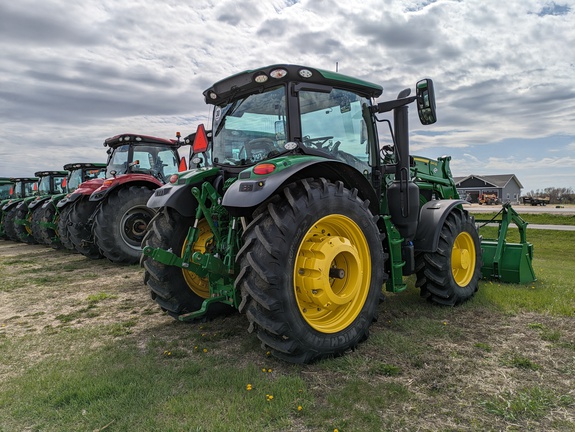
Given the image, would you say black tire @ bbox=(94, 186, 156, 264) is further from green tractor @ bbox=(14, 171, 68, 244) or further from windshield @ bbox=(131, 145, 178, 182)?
green tractor @ bbox=(14, 171, 68, 244)

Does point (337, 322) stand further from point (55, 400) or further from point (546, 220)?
point (546, 220)

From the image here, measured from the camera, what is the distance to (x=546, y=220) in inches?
918

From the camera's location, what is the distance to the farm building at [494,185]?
61.2 m

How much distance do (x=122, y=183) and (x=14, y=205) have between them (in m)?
8.52

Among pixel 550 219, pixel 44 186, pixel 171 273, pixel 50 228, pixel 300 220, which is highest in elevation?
pixel 44 186

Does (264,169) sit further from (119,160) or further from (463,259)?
(119,160)

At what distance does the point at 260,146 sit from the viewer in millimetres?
4066

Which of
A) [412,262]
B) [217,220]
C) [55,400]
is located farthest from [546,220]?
[55,400]

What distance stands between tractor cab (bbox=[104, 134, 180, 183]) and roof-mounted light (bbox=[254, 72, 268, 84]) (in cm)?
643

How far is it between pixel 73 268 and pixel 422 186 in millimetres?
6868

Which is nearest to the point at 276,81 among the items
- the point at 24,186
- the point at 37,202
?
the point at 37,202

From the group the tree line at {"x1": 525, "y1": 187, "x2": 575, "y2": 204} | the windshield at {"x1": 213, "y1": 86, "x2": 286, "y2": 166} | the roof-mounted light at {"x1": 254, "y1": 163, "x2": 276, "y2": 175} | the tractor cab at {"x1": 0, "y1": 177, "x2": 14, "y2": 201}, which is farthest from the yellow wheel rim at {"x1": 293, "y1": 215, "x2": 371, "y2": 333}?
the tree line at {"x1": 525, "y1": 187, "x2": 575, "y2": 204}

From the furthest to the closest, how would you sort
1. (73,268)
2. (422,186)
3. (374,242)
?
(73,268), (422,186), (374,242)

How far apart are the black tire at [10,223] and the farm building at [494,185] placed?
5774cm
